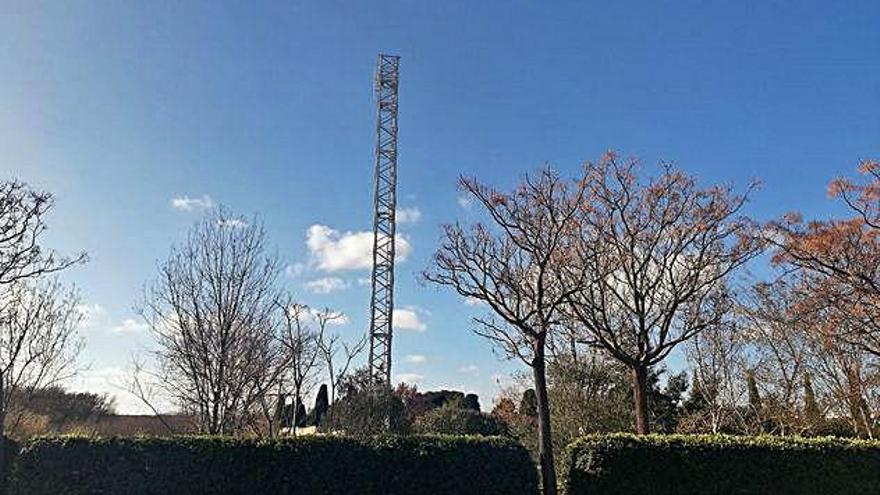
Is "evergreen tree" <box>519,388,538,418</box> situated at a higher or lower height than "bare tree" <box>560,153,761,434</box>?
lower

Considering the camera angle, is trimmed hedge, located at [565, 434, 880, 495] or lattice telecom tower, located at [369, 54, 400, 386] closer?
trimmed hedge, located at [565, 434, 880, 495]

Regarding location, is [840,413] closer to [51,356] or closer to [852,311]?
[852,311]

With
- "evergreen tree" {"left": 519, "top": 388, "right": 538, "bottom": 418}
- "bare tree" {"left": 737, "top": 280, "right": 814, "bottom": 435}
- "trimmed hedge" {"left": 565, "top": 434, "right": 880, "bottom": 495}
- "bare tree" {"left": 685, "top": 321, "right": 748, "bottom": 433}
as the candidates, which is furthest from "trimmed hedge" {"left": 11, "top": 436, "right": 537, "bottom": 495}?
"evergreen tree" {"left": 519, "top": 388, "right": 538, "bottom": 418}

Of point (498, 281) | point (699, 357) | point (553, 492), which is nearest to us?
point (553, 492)

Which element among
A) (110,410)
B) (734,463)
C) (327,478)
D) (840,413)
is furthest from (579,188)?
(110,410)

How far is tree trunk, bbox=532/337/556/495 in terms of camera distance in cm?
1027

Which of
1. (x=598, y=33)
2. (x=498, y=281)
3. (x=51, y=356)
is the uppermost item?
(x=598, y=33)

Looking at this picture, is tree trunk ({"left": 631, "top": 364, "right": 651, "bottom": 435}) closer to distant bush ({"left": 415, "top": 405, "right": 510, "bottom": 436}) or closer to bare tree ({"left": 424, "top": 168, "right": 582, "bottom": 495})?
bare tree ({"left": 424, "top": 168, "right": 582, "bottom": 495})

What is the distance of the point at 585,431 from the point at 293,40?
487 inches

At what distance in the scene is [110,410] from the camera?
2398 cm

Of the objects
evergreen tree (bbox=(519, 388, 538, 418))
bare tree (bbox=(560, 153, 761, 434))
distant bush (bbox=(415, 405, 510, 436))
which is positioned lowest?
distant bush (bbox=(415, 405, 510, 436))

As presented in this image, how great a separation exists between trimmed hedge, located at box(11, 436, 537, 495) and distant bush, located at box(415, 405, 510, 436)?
43.6 ft

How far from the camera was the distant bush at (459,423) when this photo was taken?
904 inches

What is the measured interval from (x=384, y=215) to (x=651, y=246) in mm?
10122
